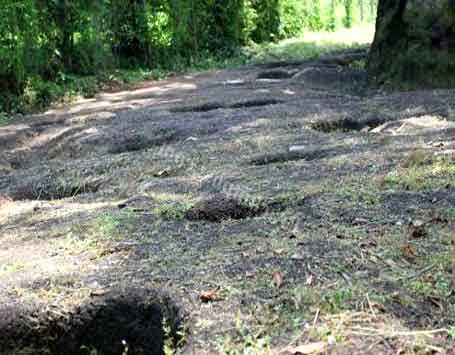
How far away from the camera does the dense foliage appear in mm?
11117

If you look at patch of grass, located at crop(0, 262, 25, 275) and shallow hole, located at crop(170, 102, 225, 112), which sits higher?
patch of grass, located at crop(0, 262, 25, 275)

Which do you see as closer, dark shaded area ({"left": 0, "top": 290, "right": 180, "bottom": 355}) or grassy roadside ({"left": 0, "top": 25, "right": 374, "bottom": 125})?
dark shaded area ({"left": 0, "top": 290, "right": 180, "bottom": 355})

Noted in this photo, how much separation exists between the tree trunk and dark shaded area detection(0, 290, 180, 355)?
7.05 metres

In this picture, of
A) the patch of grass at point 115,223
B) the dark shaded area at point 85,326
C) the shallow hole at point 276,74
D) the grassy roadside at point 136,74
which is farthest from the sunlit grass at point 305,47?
the dark shaded area at point 85,326

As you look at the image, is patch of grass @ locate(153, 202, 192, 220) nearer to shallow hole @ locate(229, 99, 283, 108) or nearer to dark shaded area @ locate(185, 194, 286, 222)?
dark shaded area @ locate(185, 194, 286, 222)

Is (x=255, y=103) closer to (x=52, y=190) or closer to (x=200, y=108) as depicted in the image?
(x=200, y=108)

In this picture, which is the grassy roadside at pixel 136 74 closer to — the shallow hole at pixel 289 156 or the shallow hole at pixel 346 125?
the shallow hole at pixel 346 125

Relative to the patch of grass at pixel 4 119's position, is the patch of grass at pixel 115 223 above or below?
above

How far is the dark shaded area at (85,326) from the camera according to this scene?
291cm

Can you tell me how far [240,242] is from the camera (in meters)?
3.38

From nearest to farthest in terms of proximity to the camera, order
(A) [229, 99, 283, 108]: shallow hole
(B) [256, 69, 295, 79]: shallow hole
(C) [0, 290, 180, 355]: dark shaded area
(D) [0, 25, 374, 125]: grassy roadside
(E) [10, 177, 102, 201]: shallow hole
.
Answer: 1. (C) [0, 290, 180, 355]: dark shaded area
2. (E) [10, 177, 102, 201]: shallow hole
3. (A) [229, 99, 283, 108]: shallow hole
4. (D) [0, 25, 374, 125]: grassy roadside
5. (B) [256, 69, 295, 79]: shallow hole

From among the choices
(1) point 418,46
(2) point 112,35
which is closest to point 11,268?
(1) point 418,46

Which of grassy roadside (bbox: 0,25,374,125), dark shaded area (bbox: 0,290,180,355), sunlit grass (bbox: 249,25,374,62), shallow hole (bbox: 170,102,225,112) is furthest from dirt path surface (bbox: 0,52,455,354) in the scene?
sunlit grass (bbox: 249,25,374,62)

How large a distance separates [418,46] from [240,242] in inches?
270
